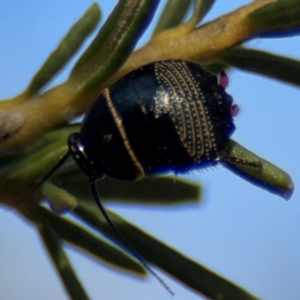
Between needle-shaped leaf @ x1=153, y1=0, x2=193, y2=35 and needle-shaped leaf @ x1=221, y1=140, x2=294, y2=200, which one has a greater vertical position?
needle-shaped leaf @ x1=153, y1=0, x2=193, y2=35

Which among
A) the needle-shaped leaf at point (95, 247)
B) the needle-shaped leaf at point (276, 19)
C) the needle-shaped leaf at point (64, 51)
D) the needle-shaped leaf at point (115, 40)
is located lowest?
the needle-shaped leaf at point (95, 247)

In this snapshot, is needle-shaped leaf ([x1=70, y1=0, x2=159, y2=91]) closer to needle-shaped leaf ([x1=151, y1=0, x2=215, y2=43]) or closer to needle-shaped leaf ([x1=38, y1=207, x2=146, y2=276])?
needle-shaped leaf ([x1=151, y1=0, x2=215, y2=43])

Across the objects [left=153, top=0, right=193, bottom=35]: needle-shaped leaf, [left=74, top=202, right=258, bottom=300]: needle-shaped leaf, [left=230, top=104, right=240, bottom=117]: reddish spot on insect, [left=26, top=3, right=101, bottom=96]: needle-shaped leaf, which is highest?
[left=26, top=3, right=101, bottom=96]: needle-shaped leaf

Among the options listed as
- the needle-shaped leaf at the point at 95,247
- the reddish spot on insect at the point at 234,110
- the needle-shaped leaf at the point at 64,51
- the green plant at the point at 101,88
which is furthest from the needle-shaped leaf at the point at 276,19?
the needle-shaped leaf at the point at 95,247

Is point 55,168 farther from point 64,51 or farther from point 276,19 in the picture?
point 276,19

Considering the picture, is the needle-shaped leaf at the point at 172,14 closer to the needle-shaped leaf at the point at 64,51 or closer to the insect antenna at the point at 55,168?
the needle-shaped leaf at the point at 64,51

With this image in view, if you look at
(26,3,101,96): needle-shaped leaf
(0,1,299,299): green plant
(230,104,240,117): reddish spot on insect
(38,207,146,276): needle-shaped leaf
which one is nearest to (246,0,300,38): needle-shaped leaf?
(0,1,299,299): green plant

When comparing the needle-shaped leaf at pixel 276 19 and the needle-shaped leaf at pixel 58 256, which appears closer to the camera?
the needle-shaped leaf at pixel 276 19
